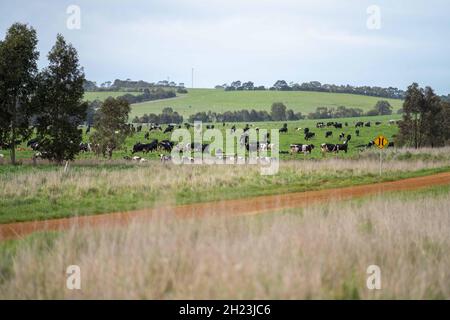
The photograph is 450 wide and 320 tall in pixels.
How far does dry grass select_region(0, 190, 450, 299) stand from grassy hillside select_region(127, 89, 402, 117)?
137 meters

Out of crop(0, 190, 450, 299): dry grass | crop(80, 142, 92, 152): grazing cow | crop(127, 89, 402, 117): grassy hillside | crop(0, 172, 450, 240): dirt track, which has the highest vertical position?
crop(127, 89, 402, 117): grassy hillside

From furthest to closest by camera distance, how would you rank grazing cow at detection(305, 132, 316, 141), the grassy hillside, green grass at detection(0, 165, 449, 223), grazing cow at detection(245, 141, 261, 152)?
the grassy hillside
grazing cow at detection(305, 132, 316, 141)
grazing cow at detection(245, 141, 261, 152)
green grass at detection(0, 165, 449, 223)

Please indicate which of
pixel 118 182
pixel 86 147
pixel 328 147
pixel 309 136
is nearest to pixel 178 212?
pixel 118 182

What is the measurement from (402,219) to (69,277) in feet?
24.8

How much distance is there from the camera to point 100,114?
58875 millimetres

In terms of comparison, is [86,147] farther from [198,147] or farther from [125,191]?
[125,191]

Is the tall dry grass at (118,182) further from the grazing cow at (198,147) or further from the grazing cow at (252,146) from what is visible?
the grazing cow at (198,147)

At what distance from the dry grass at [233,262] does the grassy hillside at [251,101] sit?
449 ft

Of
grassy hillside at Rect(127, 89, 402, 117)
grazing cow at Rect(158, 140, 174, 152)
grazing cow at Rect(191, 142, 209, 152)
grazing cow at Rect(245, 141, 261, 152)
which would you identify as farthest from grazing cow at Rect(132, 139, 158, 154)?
grassy hillside at Rect(127, 89, 402, 117)

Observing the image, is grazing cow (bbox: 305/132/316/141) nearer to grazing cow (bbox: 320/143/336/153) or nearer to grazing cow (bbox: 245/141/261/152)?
grazing cow (bbox: 245/141/261/152)

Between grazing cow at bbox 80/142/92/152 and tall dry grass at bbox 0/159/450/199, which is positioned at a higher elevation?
tall dry grass at bbox 0/159/450/199

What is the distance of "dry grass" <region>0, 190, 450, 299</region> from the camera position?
22.4 ft

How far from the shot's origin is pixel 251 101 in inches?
6811
